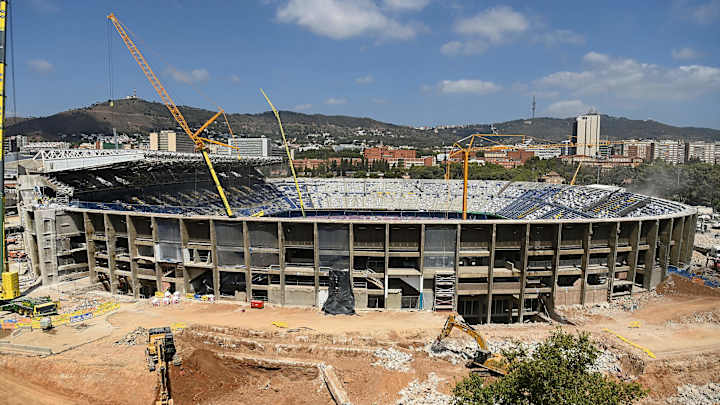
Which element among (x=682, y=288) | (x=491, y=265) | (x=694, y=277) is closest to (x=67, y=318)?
(x=491, y=265)

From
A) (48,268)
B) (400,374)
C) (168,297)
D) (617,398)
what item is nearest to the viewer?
(617,398)

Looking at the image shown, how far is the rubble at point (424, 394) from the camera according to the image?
72.8 feet

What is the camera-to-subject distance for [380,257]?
3597 cm

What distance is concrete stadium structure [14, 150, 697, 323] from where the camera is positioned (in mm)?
34812

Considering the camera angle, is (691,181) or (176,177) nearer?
(176,177)

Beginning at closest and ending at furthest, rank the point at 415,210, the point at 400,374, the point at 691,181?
the point at 400,374 → the point at 415,210 → the point at 691,181

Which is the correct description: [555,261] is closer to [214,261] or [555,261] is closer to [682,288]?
[682,288]

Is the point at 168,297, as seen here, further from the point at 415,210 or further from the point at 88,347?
the point at 415,210

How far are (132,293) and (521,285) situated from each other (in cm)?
3534

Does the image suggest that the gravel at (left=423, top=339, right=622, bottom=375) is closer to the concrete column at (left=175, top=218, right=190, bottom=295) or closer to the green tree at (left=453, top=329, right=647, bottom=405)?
the green tree at (left=453, top=329, right=647, bottom=405)

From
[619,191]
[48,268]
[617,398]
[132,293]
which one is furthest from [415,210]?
[617,398]

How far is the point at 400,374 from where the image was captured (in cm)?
2458

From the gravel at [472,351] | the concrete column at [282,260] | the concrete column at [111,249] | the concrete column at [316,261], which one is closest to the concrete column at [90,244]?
the concrete column at [111,249]

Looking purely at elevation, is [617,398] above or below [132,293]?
above
